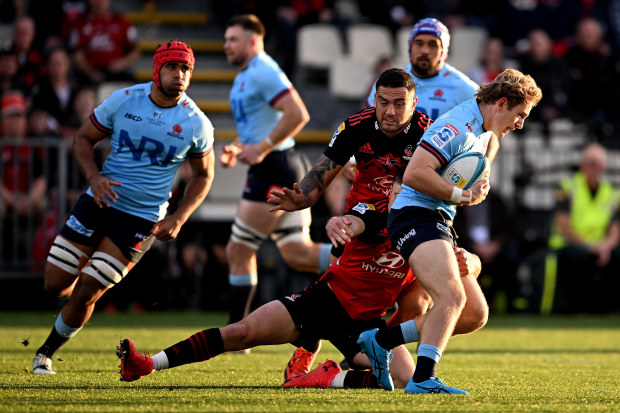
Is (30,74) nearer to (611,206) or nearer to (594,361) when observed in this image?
(611,206)

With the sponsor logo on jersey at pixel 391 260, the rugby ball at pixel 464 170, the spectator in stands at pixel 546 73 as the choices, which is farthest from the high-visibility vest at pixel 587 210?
the rugby ball at pixel 464 170

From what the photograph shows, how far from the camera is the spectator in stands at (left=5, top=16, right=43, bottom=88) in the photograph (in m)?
15.4

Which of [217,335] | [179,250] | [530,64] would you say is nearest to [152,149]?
[217,335]

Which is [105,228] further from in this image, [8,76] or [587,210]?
[587,210]

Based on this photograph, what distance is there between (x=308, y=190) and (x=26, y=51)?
34.3 ft

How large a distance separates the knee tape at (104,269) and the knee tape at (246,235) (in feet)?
7.09

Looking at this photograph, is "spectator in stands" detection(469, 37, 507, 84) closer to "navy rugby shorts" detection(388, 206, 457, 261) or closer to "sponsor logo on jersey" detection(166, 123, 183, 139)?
"sponsor logo on jersey" detection(166, 123, 183, 139)

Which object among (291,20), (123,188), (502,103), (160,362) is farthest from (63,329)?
(291,20)

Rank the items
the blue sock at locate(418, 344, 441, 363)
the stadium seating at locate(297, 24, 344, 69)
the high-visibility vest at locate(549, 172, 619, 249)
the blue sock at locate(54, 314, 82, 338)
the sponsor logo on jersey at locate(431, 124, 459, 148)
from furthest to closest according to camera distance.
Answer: the stadium seating at locate(297, 24, 344, 69), the high-visibility vest at locate(549, 172, 619, 249), the blue sock at locate(54, 314, 82, 338), the sponsor logo on jersey at locate(431, 124, 459, 148), the blue sock at locate(418, 344, 441, 363)

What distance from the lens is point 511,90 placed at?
6.22 meters

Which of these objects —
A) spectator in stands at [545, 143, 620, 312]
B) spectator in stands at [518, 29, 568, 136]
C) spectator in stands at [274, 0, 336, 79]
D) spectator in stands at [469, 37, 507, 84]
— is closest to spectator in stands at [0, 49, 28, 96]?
spectator in stands at [274, 0, 336, 79]

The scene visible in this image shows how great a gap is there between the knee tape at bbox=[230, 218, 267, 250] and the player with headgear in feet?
5.65

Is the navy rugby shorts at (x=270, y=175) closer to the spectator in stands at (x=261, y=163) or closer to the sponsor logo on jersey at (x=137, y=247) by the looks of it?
the spectator in stands at (x=261, y=163)

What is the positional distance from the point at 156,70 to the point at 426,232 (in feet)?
7.98
